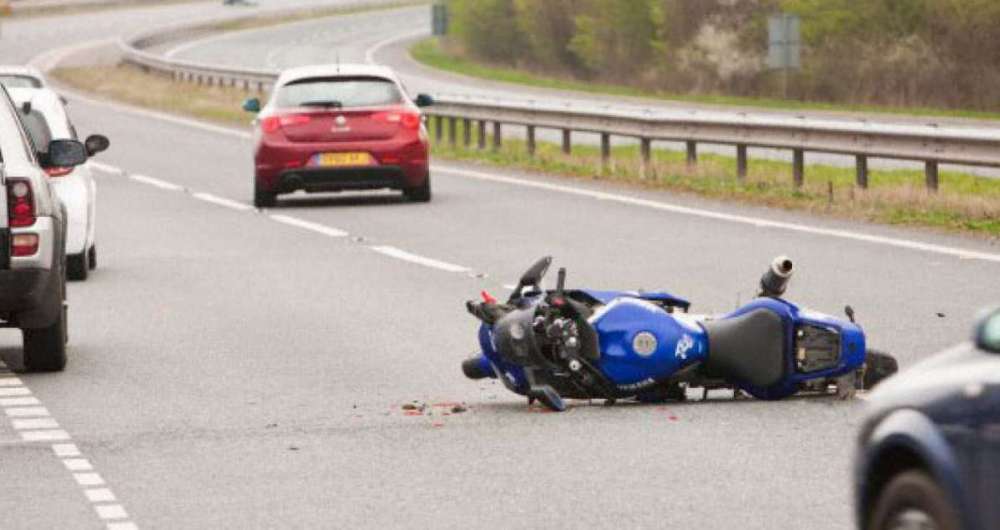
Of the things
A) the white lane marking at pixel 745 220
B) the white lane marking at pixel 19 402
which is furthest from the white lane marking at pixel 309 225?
the white lane marking at pixel 19 402

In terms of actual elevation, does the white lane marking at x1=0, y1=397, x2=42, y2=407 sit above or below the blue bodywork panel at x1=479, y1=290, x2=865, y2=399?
below

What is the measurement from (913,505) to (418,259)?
14366 mm

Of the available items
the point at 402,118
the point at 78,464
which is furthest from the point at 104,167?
the point at 78,464

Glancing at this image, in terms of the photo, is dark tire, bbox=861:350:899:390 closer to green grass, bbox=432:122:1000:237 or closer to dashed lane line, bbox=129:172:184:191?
green grass, bbox=432:122:1000:237

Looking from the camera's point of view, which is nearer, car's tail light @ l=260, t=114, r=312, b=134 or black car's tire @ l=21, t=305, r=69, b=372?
black car's tire @ l=21, t=305, r=69, b=372

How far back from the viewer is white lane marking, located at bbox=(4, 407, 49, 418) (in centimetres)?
1155

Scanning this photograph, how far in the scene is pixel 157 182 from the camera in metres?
32.9

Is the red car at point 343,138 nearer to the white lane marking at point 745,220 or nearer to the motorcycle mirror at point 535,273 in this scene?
the white lane marking at point 745,220

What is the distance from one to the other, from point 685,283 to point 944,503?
11.6 m

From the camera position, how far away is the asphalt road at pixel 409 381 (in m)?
9.01

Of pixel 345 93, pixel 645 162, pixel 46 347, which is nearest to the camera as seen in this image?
pixel 46 347

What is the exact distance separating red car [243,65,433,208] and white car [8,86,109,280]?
700 cm

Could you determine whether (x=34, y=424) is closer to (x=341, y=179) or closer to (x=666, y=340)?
(x=666, y=340)

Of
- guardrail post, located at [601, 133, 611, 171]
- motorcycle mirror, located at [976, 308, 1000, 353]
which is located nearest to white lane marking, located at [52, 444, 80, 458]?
motorcycle mirror, located at [976, 308, 1000, 353]
